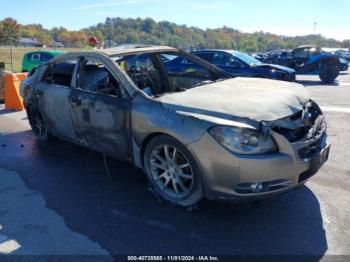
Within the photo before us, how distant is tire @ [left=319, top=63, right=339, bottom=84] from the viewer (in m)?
15.4

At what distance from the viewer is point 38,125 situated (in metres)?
5.87

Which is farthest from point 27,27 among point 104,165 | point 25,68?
point 104,165

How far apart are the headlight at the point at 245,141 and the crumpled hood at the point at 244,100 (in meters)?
0.15

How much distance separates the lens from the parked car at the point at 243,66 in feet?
34.7

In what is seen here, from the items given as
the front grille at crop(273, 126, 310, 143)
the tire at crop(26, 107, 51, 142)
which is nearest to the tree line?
the tire at crop(26, 107, 51, 142)

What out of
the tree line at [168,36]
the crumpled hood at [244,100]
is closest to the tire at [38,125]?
the crumpled hood at [244,100]

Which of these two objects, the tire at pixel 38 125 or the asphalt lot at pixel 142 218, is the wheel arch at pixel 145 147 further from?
the tire at pixel 38 125

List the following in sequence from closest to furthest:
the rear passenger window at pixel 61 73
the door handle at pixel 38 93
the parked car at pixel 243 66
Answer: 1. the rear passenger window at pixel 61 73
2. the door handle at pixel 38 93
3. the parked car at pixel 243 66

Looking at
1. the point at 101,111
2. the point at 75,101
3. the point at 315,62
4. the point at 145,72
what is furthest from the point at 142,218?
the point at 315,62

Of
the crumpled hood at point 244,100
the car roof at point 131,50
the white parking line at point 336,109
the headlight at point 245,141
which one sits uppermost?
the car roof at point 131,50

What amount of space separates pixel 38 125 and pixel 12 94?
3563 mm

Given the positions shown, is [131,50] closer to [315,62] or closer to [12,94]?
[12,94]

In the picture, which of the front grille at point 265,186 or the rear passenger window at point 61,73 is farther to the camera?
the rear passenger window at point 61,73

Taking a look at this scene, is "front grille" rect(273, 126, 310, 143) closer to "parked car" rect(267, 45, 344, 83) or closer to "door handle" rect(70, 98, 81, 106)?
"door handle" rect(70, 98, 81, 106)
